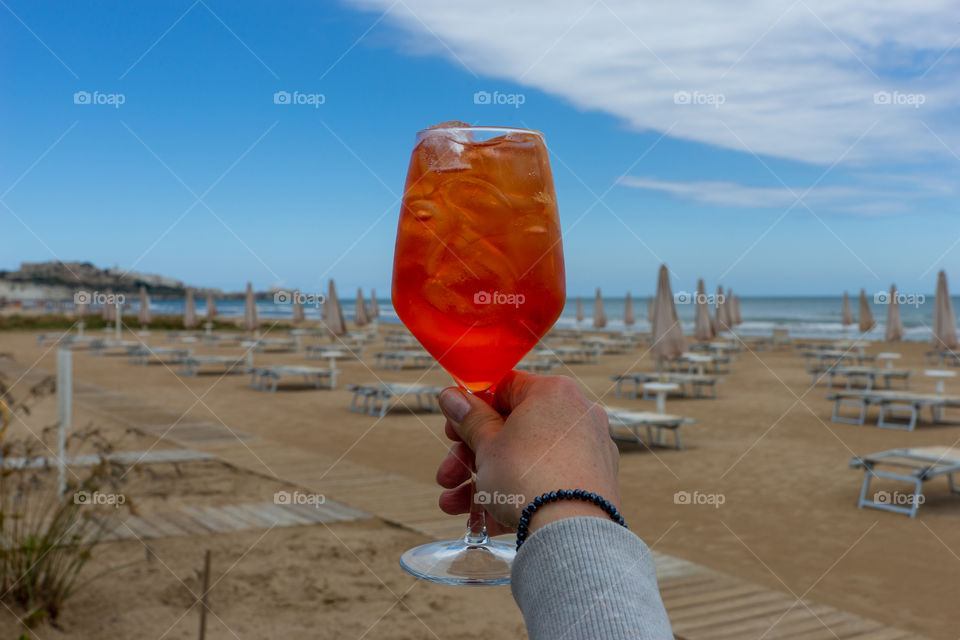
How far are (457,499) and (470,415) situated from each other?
0.32 metres

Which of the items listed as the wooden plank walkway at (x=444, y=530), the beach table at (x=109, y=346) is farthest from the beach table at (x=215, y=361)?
the wooden plank walkway at (x=444, y=530)

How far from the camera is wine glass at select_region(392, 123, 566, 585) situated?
1064mm

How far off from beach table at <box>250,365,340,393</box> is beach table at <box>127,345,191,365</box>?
5802mm

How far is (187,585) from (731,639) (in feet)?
10.9

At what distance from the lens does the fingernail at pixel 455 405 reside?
114 cm

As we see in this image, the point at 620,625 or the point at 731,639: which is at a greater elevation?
the point at 620,625

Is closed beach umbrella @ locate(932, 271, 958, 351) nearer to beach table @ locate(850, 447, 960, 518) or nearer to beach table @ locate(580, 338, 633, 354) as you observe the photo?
beach table @ locate(580, 338, 633, 354)

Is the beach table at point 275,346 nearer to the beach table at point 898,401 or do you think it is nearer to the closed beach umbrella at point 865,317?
the closed beach umbrella at point 865,317

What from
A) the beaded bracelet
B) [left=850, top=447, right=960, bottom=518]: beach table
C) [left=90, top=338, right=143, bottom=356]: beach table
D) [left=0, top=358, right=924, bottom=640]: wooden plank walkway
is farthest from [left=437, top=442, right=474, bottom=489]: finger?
[left=90, top=338, right=143, bottom=356]: beach table

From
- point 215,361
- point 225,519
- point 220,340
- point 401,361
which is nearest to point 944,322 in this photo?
point 401,361

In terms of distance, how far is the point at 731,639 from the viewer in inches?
151

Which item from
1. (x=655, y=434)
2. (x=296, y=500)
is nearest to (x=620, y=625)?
(x=296, y=500)

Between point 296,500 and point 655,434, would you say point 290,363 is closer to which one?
point 655,434

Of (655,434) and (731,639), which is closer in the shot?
(731,639)
